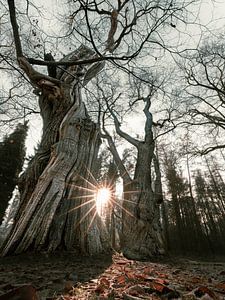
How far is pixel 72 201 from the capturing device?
3297 mm

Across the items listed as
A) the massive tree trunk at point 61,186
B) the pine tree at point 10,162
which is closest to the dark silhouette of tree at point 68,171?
the massive tree trunk at point 61,186

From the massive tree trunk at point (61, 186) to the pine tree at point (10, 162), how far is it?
1171cm

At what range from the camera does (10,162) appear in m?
15.9

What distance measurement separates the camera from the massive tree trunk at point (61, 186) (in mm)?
2697

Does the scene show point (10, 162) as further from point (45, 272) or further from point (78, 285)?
point (78, 285)

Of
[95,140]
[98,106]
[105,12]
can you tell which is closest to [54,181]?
[95,140]

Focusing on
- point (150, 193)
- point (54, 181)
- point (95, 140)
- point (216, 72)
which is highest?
point (216, 72)

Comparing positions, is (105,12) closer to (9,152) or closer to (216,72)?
(216,72)

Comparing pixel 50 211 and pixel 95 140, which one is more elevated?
pixel 95 140

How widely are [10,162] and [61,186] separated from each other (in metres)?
14.9

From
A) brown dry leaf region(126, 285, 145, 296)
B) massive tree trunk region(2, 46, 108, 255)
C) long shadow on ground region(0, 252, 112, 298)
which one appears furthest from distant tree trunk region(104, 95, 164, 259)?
Result: brown dry leaf region(126, 285, 145, 296)

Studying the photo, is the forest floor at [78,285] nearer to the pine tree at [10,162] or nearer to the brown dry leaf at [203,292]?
the brown dry leaf at [203,292]

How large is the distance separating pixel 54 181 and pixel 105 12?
4.20 meters

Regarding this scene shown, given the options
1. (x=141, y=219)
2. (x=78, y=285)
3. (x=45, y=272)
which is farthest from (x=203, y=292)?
(x=141, y=219)
